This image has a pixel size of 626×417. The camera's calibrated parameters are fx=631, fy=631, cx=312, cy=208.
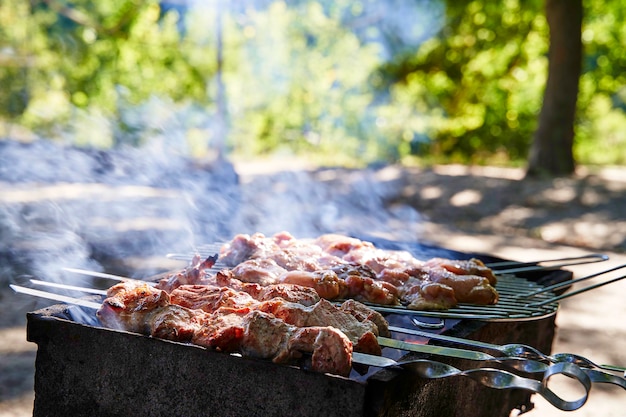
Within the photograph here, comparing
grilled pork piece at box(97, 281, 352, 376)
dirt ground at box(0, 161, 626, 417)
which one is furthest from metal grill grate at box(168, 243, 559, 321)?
dirt ground at box(0, 161, 626, 417)

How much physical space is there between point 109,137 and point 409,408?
59.9ft

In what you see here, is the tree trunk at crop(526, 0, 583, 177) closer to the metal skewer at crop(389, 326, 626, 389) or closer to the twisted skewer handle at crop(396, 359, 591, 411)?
the metal skewer at crop(389, 326, 626, 389)

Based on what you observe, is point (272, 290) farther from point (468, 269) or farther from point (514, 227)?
point (514, 227)

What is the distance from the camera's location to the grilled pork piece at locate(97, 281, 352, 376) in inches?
83.2

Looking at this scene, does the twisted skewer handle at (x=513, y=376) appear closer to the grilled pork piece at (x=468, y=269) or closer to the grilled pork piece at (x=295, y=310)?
the grilled pork piece at (x=295, y=310)

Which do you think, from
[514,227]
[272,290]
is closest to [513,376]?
[272,290]

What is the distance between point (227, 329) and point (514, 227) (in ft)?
30.3

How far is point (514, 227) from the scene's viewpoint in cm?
1070

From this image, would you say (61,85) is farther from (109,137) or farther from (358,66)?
(358,66)

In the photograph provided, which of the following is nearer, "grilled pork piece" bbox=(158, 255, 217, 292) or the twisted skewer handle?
the twisted skewer handle

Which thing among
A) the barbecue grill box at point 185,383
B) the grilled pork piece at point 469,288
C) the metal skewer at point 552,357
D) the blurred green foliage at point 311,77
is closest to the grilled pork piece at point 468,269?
the grilled pork piece at point 469,288

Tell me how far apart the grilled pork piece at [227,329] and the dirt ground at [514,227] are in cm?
148

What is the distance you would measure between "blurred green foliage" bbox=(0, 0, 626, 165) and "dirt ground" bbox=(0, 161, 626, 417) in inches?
211

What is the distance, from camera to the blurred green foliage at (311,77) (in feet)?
59.4
